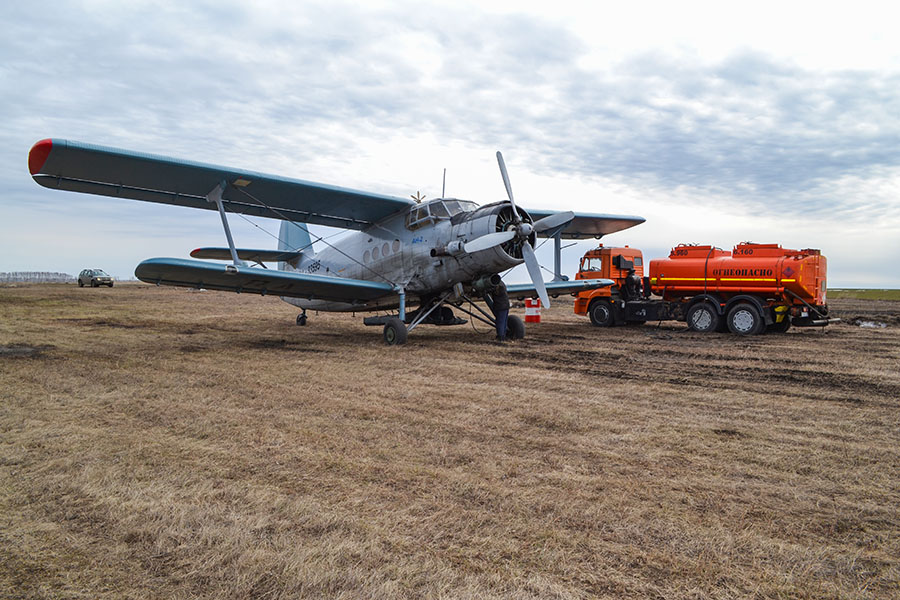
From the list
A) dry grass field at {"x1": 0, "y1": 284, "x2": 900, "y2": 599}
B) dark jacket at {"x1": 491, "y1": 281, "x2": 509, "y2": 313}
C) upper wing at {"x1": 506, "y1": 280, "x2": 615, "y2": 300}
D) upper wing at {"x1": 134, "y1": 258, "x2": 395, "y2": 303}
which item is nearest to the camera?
dry grass field at {"x1": 0, "y1": 284, "x2": 900, "y2": 599}

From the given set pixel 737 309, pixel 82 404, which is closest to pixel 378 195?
pixel 82 404

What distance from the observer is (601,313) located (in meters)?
17.6

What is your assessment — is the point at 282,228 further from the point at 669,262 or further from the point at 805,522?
the point at 805,522

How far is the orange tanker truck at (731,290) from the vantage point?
45.9 ft

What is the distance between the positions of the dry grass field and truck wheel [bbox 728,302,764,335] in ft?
20.7

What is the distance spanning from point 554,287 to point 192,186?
9273mm

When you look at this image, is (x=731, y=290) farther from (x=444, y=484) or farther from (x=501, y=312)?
(x=444, y=484)

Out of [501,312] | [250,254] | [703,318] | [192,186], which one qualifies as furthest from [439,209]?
[703,318]

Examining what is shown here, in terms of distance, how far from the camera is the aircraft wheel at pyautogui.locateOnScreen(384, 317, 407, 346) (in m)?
11.9

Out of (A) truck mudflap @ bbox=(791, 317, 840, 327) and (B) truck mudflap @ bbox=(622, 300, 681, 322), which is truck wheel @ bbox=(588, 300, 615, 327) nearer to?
(B) truck mudflap @ bbox=(622, 300, 681, 322)

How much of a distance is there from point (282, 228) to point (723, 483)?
658 inches

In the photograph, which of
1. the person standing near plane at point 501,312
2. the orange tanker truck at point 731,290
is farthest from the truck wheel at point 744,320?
the person standing near plane at point 501,312

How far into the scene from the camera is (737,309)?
1452cm

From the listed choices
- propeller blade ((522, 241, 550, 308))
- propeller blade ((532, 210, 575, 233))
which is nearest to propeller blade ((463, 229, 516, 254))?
propeller blade ((522, 241, 550, 308))
